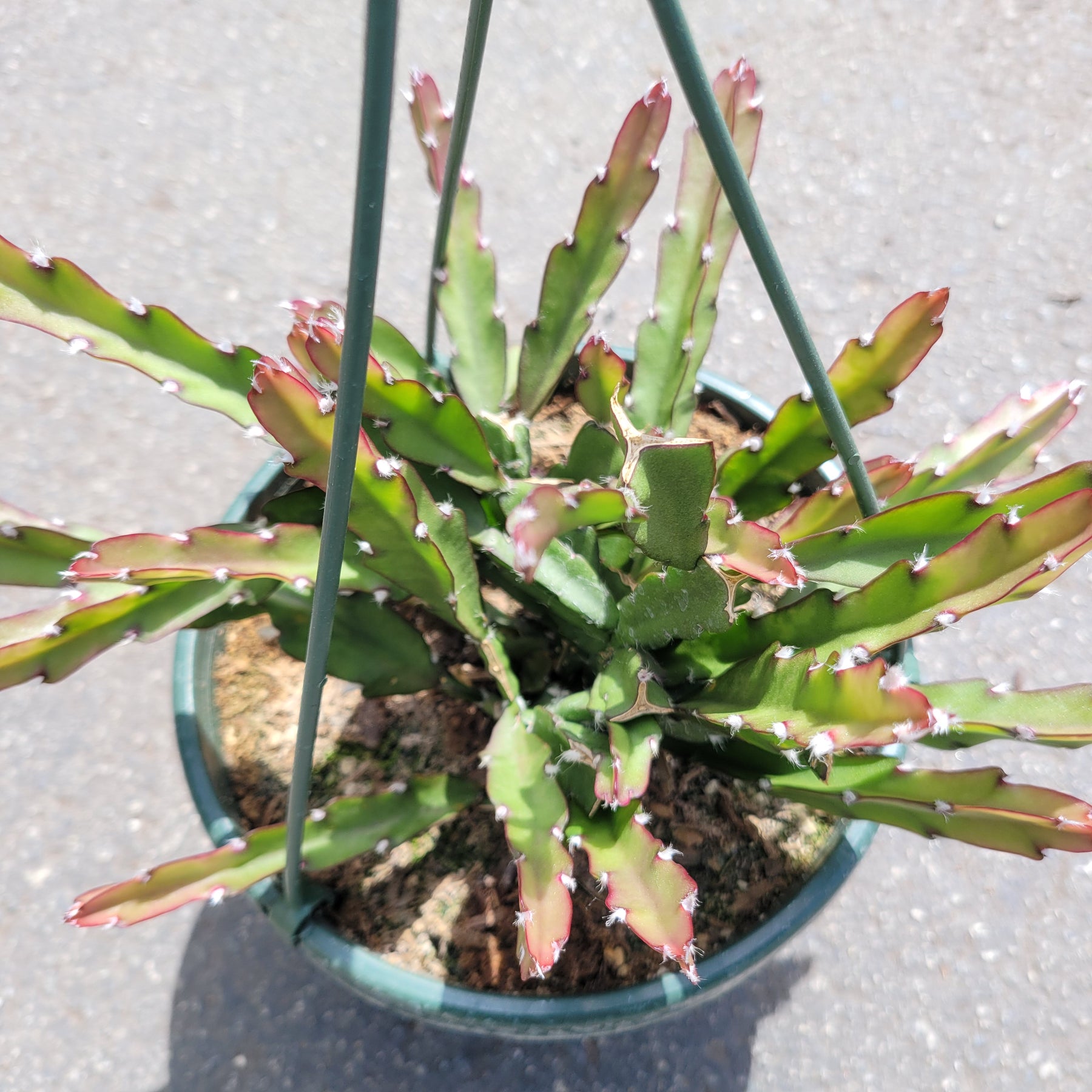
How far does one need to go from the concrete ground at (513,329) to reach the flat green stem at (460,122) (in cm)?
55

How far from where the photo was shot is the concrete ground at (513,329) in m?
0.91

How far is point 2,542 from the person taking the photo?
0.59m

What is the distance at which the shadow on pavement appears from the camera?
89 cm

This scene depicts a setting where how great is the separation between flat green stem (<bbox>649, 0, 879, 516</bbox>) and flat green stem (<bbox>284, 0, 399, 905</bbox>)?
102 millimetres

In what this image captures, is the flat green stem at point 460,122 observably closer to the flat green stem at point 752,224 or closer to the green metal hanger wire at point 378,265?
the green metal hanger wire at point 378,265

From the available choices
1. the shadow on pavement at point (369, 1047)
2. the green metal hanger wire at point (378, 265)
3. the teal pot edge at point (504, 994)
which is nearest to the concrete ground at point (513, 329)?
the shadow on pavement at point (369, 1047)

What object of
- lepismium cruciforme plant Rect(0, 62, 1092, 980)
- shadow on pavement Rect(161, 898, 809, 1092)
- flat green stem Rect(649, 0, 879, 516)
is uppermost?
flat green stem Rect(649, 0, 879, 516)

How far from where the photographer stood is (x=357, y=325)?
0.35 meters

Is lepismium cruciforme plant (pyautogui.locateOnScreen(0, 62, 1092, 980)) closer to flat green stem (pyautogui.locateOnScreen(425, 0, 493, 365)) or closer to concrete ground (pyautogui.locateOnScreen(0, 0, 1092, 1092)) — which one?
flat green stem (pyautogui.locateOnScreen(425, 0, 493, 365))

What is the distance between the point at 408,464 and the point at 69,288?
23cm

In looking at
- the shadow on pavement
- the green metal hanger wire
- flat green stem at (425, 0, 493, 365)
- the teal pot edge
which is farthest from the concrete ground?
flat green stem at (425, 0, 493, 365)

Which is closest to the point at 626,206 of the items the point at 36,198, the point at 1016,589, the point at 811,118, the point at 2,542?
the point at 1016,589

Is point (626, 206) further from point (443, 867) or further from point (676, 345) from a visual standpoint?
point (443, 867)

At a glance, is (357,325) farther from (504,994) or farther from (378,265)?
(504,994)
